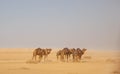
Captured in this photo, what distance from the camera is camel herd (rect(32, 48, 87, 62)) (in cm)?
267

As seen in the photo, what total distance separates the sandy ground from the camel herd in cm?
4

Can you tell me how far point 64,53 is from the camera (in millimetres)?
2688

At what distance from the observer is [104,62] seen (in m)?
2.75

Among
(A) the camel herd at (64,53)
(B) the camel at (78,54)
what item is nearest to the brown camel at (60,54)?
(A) the camel herd at (64,53)

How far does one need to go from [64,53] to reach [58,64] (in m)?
0.13

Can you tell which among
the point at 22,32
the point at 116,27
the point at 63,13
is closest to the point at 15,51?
the point at 22,32

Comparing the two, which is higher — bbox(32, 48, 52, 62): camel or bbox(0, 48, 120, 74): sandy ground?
bbox(32, 48, 52, 62): camel

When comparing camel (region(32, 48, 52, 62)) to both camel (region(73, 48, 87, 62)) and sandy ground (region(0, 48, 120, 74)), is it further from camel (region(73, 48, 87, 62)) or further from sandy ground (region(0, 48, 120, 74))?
camel (region(73, 48, 87, 62))

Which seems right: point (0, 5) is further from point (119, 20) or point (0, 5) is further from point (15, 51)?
point (119, 20)

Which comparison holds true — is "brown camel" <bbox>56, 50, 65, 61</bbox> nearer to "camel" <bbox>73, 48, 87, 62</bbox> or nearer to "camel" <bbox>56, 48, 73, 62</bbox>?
"camel" <bbox>56, 48, 73, 62</bbox>

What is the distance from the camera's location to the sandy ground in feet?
8.58

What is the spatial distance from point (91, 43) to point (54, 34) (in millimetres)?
405

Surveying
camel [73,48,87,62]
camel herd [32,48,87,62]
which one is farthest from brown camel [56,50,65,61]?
camel [73,48,87,62]

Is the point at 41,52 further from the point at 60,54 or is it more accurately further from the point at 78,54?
the point at 78,54
